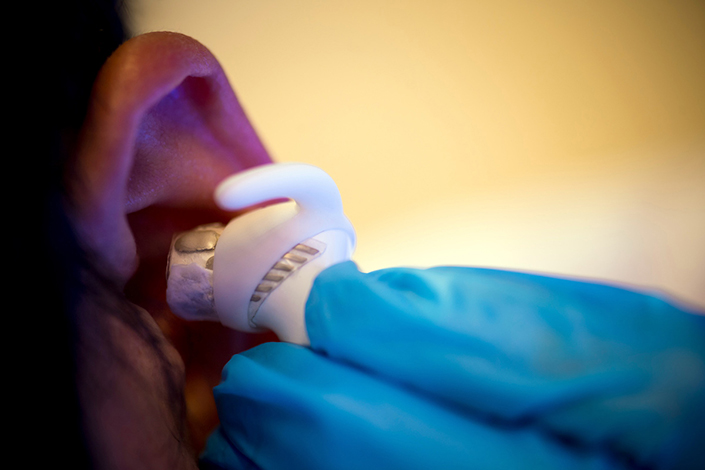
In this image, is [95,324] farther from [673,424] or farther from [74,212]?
[673,424]

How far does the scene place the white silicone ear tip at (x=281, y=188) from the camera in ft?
0.82

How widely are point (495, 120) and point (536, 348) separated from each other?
0.44 m

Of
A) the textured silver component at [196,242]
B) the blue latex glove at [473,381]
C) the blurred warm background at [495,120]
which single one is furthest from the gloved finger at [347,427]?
the blurred warm background at [495,120]

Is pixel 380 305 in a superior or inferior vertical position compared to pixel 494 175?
inferior

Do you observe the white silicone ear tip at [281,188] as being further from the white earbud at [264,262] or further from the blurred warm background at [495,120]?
the blurred warm background at [495,120]

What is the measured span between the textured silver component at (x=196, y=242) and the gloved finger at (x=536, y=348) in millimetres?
124

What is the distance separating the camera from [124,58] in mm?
250

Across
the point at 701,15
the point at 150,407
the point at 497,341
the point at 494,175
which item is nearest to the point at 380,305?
the point at 497,341

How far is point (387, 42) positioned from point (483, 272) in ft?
1.39

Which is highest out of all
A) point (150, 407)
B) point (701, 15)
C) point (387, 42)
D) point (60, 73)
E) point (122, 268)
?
point (701, 15)

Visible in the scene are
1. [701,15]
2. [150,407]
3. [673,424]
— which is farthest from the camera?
[701,15]

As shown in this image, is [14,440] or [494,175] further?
[494,175]

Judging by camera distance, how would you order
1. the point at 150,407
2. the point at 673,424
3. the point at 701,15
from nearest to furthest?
the point at 673,424 → the point at 150,407 → the point at 701,15

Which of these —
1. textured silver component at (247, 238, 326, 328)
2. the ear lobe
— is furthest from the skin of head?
textured silver component at (247, 238, 326, 328)
